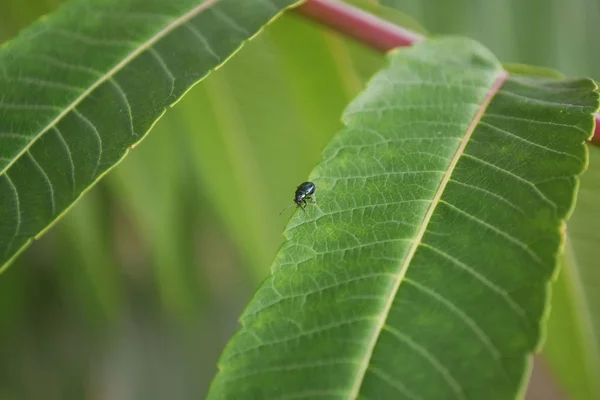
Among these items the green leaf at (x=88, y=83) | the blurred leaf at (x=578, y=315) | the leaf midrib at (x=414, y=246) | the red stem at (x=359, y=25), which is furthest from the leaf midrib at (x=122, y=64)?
the blurred leaf at (x=578, y=315)

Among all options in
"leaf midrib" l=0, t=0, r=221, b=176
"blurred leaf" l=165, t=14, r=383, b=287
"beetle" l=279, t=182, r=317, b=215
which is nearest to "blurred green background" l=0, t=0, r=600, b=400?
"blurred leaf" l=165, t=14, r=383, b=287

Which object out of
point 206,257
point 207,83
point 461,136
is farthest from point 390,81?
point 206,257

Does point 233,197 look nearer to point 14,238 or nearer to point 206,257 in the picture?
point 14,238

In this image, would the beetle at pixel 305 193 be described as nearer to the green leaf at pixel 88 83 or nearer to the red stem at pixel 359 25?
the green leaf at pixel 88 83

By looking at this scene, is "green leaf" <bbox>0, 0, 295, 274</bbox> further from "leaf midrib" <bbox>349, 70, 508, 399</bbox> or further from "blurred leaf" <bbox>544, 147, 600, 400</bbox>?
"blurred leaf" <bbox>544, 147, 600, 400</bbox>

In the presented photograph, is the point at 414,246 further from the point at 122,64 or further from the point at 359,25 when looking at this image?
the point at 359,25

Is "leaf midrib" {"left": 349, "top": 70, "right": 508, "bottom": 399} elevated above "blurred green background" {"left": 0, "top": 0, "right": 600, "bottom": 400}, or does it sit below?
below

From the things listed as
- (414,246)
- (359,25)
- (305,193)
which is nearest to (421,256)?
(414,246)
